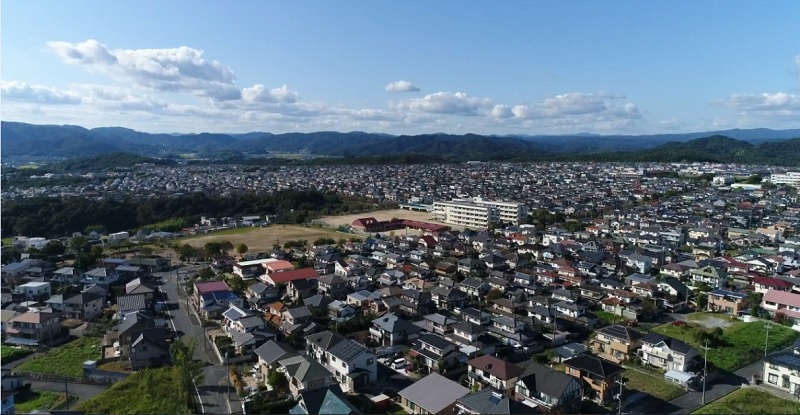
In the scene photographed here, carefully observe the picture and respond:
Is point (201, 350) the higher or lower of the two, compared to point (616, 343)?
lower

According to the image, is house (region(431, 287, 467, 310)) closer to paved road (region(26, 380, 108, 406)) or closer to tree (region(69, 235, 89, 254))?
paved road (region(26, 380, 108, 406))

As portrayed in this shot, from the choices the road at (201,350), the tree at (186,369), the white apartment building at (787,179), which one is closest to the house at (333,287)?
the road at (201,350)

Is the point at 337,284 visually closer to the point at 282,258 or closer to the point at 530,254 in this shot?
the point at 282,258

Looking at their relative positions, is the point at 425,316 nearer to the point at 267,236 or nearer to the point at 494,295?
the point at 494,295

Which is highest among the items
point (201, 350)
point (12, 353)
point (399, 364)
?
point (399, 364)

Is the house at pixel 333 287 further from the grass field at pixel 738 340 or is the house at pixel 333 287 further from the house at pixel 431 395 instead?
the grass field at pixel 738 340

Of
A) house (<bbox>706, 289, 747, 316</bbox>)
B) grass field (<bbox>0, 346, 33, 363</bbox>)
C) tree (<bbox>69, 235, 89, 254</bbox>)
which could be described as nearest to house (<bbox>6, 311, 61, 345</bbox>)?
grass field (<bbox>0, 346, 33, 363</bbox>)

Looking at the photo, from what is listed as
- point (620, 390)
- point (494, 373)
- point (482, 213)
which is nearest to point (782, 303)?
point (620, 390)
